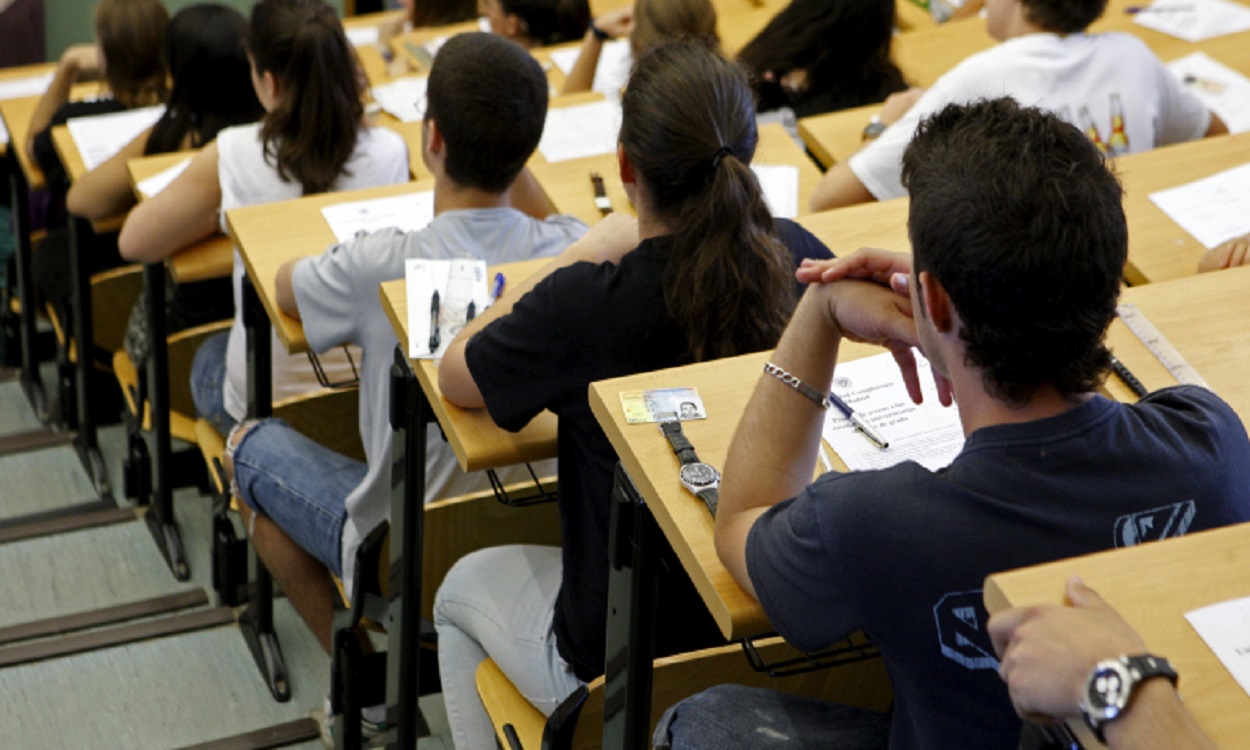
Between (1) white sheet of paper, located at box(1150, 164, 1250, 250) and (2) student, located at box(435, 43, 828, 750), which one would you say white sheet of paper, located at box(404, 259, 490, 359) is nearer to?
(2) student, located at box(435, 43, 828, 750)

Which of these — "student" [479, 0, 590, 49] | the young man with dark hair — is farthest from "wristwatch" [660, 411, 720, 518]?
"student" [479, 0, 590, 49]

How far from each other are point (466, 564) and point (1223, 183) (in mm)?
1488

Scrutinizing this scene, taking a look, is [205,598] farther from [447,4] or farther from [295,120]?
[447,4]

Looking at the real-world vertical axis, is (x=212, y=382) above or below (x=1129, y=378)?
below

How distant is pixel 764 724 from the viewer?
1.64 meters

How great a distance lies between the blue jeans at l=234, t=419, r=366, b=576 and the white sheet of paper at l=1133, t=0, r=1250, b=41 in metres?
2.57

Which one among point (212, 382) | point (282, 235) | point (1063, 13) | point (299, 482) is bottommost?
point (212, 382)

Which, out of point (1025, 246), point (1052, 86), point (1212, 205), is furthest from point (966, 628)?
point (1052, 86)

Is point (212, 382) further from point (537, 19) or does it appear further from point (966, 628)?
point (966, 628)

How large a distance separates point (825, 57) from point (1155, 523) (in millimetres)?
2264

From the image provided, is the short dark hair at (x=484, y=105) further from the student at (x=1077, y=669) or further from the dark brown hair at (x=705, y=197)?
the student at (x=1077, y=669)

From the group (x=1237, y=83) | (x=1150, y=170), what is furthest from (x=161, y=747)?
(x=1237, y=83)

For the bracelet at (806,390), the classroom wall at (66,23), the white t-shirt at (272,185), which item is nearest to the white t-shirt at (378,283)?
the white t-shirt at (272,185)

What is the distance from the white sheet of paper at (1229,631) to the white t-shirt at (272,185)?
1.92m
